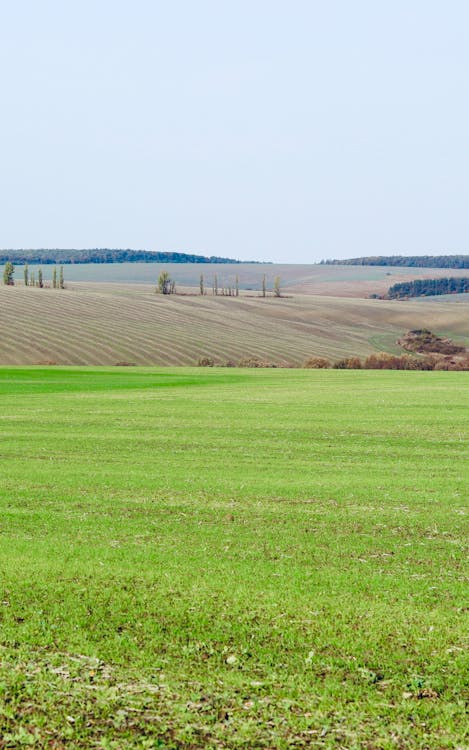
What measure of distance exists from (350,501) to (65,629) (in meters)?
7.59

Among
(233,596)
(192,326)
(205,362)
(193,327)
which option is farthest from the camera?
(192,326)

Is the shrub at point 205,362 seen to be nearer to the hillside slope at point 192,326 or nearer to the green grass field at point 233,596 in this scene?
the hillside slope at point 192,326

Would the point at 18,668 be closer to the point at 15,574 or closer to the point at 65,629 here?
the point at 65,629

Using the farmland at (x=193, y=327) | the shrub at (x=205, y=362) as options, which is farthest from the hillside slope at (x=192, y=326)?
the shrub at (x=205, y=362)

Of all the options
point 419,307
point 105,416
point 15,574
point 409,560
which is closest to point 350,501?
point 409,560

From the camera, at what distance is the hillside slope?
91.8 meters

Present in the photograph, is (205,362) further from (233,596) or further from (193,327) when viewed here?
(233,596)

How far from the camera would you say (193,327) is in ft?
360

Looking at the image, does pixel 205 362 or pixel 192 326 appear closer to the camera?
pixel 205 362

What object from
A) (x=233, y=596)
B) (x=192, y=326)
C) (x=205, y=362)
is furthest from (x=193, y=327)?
(x=233, y=596)

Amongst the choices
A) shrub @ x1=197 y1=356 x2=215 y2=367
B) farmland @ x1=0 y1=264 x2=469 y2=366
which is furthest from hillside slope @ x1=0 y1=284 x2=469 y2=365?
shrub @ x1=197 y1=356 x2=215 y2=367

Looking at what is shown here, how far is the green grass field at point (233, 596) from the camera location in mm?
7309

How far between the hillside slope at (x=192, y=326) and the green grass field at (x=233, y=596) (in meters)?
68.7

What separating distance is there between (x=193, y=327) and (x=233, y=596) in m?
100
